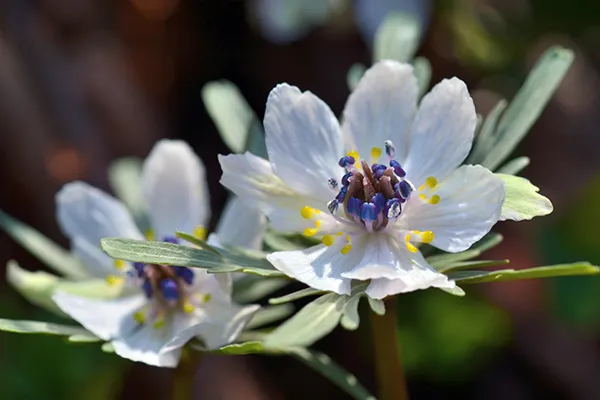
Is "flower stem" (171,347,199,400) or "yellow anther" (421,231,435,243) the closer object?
"yellow anther" (421,231,435,243)

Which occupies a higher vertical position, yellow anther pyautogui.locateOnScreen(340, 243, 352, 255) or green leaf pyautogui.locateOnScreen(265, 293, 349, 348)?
yellow anther pyautogui.locateOnScreen(340, 243, 352, 255)

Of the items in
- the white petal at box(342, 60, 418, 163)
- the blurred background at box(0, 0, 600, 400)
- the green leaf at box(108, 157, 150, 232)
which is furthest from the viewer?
the blurred background at box(0, 0, 600, 400)

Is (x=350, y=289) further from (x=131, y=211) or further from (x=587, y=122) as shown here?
(x=587, y=122)

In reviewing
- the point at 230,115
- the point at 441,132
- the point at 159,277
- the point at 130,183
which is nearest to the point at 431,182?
the point at 441,132

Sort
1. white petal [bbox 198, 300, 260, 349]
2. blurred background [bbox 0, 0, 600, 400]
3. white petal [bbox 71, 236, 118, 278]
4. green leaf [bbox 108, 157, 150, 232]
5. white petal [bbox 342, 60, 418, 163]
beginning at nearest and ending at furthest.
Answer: white petal [bbox 198, 300, 260, 349]
white petal [bbox 342, 60, 418, 163]
white petal [bbox 71, 236, 118, 278]
green leaf [bbox 108, 157, 150, 232]
blurred background [bbox 0, 0, 600, 400]

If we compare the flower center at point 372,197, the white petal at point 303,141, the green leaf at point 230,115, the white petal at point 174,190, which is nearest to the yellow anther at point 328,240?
the flower center at point 372,197

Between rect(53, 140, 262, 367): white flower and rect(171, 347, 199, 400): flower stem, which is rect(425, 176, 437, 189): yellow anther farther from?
rect(171, 347, 199, 400): flower stem

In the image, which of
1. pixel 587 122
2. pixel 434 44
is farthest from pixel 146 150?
pixel 587 122

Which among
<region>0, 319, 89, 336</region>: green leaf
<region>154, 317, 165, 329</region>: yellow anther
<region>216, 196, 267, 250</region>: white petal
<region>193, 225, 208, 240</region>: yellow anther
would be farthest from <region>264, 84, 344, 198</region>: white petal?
<region>0, 319, 89, 336</region>: green leaf
